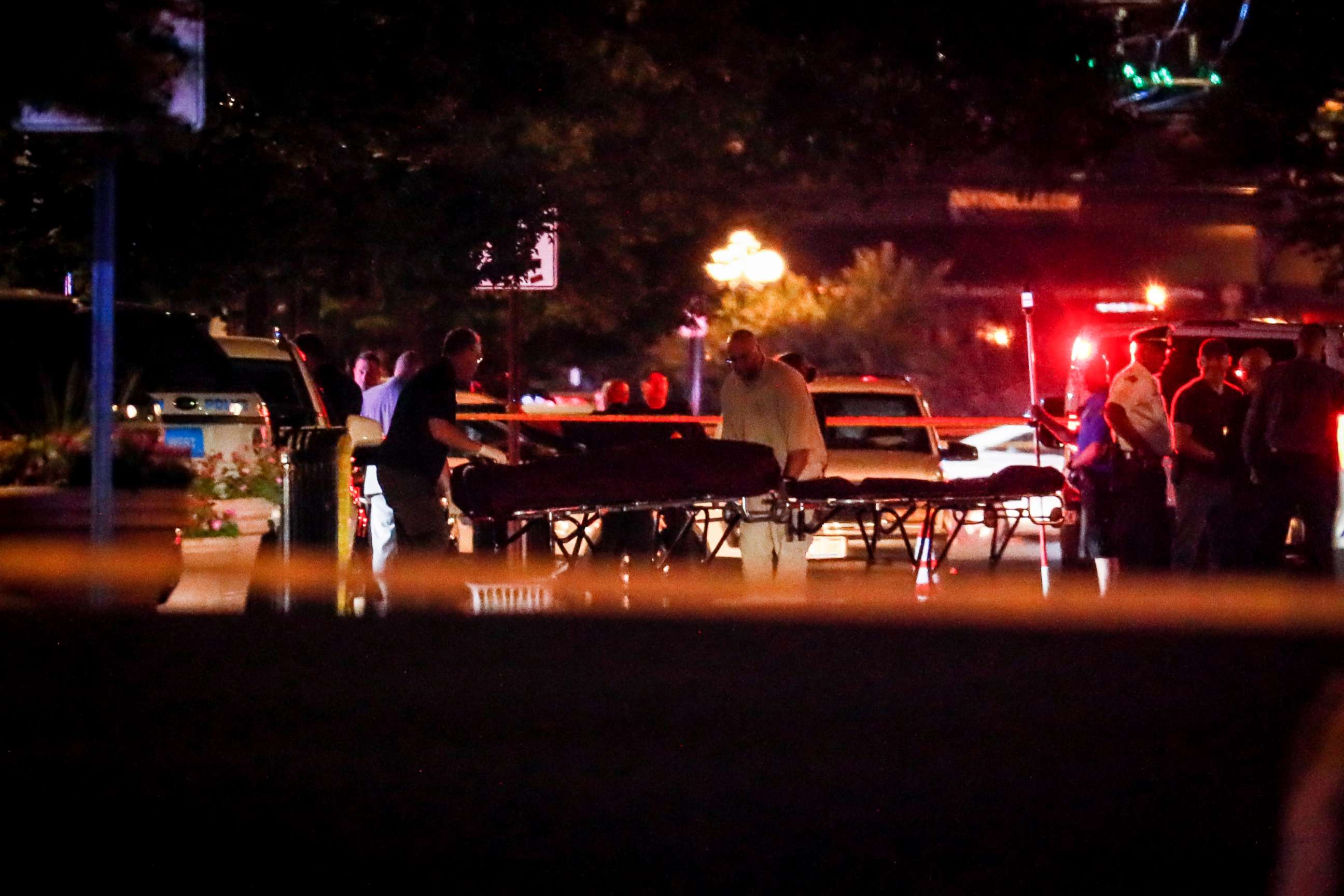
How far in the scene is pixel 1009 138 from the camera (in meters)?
20.0

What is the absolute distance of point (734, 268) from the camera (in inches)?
1120

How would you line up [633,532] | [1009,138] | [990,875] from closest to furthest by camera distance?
[990,875], [633,532], [1009,138]

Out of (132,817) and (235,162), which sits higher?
(235,162)

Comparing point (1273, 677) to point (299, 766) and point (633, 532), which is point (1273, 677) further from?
point (633, 532)

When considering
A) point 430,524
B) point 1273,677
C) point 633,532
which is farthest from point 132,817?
point 633,532

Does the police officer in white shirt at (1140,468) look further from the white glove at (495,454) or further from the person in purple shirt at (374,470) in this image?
the white glove at (495,454)

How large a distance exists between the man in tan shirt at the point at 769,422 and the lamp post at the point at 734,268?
13321mm

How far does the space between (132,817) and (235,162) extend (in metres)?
9.60

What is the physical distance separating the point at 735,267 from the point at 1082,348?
1242 cm

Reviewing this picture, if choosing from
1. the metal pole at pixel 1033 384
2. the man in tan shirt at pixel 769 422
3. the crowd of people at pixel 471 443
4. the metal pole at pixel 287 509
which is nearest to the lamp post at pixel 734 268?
the metal pole at pixel 1033 384

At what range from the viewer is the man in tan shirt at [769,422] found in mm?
11953

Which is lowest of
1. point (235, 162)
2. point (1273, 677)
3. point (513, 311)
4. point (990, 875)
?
point (990, 875)

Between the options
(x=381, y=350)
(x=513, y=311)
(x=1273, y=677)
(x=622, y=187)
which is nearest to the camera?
(x=1273, y=677)

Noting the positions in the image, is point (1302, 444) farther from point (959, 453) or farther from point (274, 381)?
point (274, 381)
